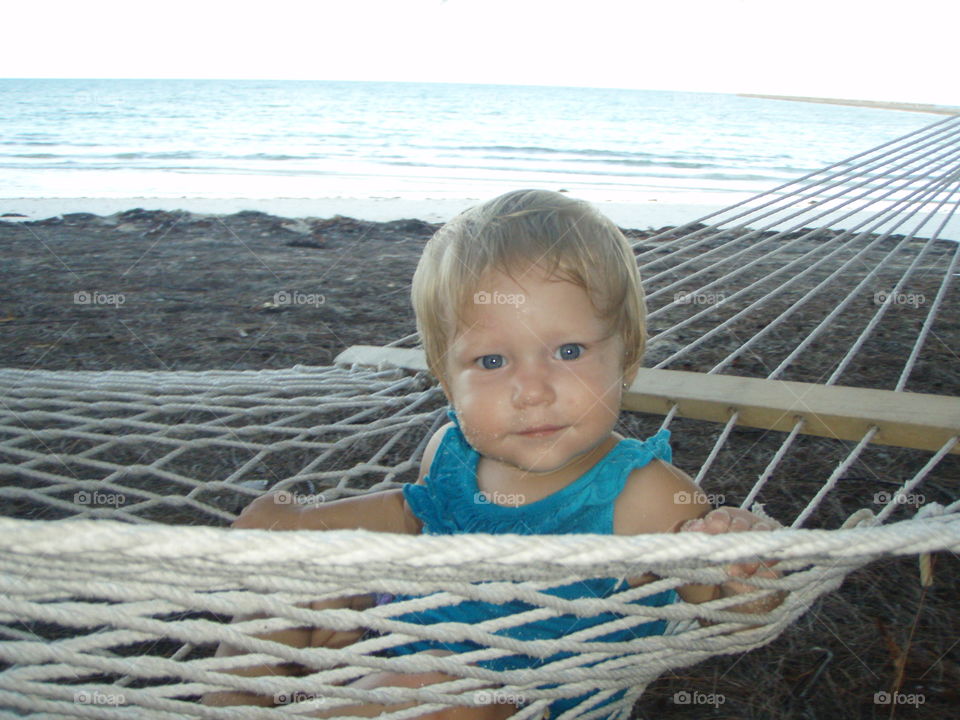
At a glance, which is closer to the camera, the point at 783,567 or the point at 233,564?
the point at 233,564

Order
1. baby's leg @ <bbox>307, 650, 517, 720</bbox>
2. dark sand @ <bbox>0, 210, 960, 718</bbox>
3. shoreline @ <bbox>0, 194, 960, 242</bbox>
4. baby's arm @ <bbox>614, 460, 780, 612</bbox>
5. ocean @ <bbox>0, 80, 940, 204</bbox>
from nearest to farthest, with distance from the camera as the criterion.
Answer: baby's leg @ <bbox>307, 650, 517, 720</bbox> → baby's arm @ <bbox>614, 460, 780, 612</bbox> → dark sand @ <bbox>0, 210, 960, 718</bbox> → shoreline @ <bbox>0, 194, 960, 242</bbox> → ocean @ <bbox>0, 80, 940, 204</bbox>

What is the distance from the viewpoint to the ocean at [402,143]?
804cm

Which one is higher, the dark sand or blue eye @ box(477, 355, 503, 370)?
blue eye @ box(477, 355, 503, 370)

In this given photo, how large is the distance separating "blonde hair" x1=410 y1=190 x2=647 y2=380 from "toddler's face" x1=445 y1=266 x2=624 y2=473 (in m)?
0.01

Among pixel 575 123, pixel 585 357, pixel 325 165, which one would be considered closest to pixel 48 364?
pixel 585 357

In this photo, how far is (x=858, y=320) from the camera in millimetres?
2545

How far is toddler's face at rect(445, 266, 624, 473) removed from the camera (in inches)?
33.6

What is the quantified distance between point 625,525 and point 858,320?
1942 millimetres

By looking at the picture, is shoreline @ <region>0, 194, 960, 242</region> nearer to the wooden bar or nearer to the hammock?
the wooden bar

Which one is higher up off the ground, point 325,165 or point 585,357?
point 585,357

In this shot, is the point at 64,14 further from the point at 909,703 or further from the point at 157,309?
the point at 909,703

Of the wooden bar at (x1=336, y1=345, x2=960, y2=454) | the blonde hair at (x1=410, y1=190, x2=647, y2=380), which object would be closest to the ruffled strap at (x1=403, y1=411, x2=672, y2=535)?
the blonde hair at (x1=410, y1=190, x2=647, y2=380)

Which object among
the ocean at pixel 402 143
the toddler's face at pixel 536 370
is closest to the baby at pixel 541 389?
the toddler's face at pixel 536 370

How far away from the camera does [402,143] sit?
12172 mm
